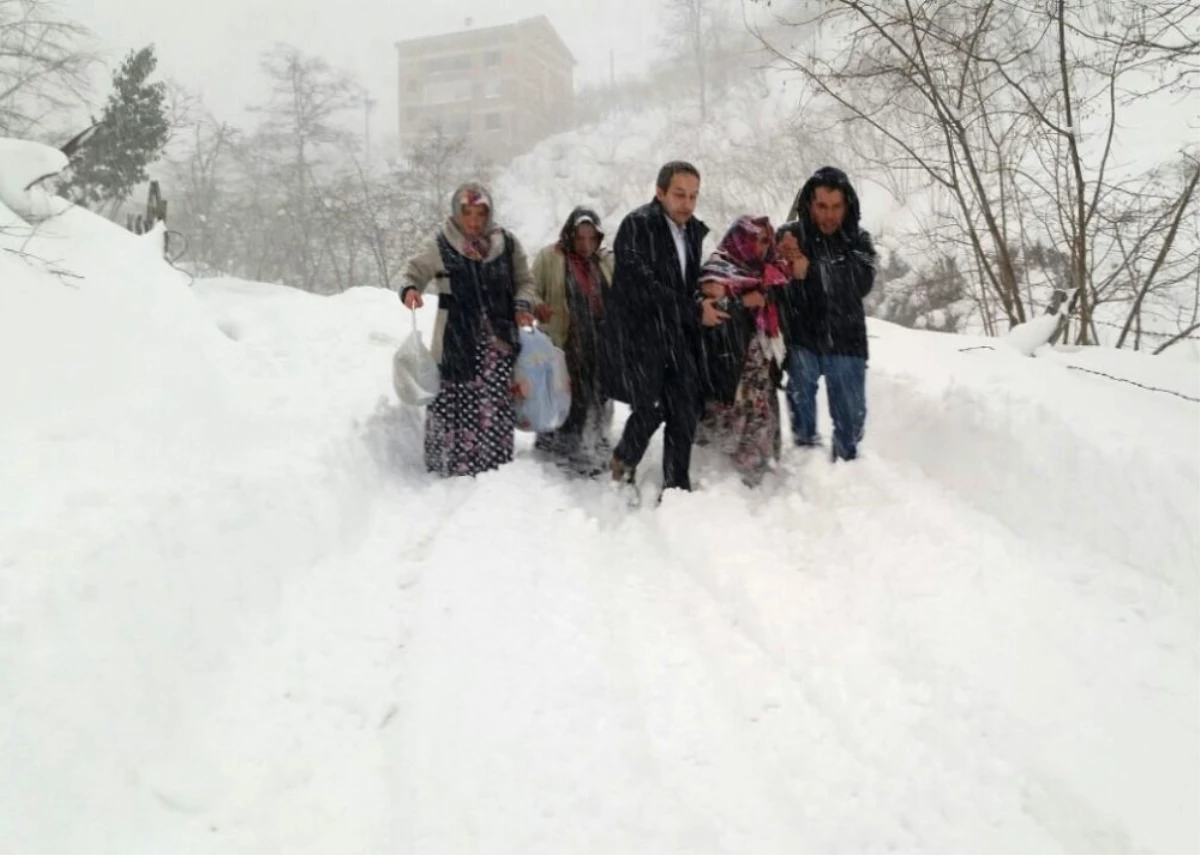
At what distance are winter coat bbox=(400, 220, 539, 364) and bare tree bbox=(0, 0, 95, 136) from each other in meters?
18.3

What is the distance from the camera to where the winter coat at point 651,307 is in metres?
4.07

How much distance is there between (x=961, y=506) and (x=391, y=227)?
71.7 feet

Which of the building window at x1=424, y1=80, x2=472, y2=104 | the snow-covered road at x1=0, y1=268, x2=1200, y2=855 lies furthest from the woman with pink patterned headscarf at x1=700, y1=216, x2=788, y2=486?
the building window at x1=424, y1=80, x2=472, y2=104

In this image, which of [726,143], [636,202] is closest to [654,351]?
[636,202]

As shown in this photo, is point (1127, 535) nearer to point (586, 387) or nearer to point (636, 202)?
point (586, 387)

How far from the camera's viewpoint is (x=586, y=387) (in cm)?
511

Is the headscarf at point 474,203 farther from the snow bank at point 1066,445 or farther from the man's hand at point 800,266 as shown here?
the snow bank at point 1066,445

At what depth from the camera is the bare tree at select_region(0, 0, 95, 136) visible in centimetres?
1698

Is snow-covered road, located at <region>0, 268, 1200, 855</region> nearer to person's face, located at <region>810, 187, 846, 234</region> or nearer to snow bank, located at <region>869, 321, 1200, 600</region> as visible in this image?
snow bank, located at <region>869, 321, 1200, 600</region>

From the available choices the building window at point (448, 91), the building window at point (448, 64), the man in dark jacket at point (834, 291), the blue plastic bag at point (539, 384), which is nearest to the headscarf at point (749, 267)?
the man in dark jacket at point (834, 291)

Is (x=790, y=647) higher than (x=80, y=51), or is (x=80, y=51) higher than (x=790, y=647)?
(x=80, y=51)

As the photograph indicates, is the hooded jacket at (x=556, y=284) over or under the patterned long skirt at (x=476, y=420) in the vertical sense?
over

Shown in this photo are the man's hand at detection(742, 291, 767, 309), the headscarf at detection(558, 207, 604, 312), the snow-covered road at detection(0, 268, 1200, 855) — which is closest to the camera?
the snow-covered road at detection(0, 268, 1200, 855)

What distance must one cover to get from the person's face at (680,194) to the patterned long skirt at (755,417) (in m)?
0.84
